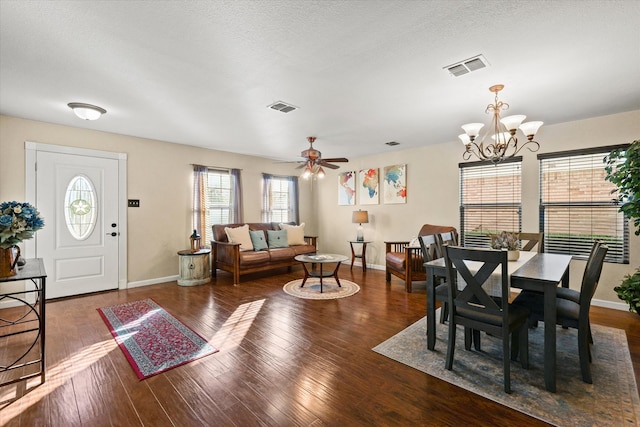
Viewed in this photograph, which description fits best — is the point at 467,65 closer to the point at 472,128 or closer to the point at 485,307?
the point at 472,128

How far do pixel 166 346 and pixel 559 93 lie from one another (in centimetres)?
482

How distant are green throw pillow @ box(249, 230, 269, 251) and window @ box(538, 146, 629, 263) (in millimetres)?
4753

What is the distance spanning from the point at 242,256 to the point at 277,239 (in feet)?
3.49

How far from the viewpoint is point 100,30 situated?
79.2 inches

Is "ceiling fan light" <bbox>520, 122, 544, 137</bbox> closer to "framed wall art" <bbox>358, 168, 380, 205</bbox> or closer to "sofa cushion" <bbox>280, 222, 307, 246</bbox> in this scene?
"framed wall art" <bbox>358, 168, 380, 205</bbox>

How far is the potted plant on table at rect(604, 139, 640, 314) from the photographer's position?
3088 mm

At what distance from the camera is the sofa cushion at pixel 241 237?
5422mm

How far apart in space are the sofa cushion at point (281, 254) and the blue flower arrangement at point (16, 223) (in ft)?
11.8

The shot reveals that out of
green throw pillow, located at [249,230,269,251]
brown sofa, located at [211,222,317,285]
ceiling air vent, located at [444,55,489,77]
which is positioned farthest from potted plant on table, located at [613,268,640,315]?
green throw pillow, located at [249,230,269,251]

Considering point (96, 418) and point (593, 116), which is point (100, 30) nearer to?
point (96, 418)

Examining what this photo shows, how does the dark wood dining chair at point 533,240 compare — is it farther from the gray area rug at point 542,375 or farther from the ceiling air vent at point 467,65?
the ceiling air vent at point 467,65

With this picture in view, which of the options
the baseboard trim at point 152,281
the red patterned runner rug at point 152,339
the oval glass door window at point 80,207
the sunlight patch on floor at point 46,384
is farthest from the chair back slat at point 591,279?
the oval glass door window at point 80,207

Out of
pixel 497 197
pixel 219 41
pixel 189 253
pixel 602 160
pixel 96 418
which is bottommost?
pixel 96 418

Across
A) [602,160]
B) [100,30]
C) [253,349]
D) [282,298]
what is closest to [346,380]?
[253,349]
